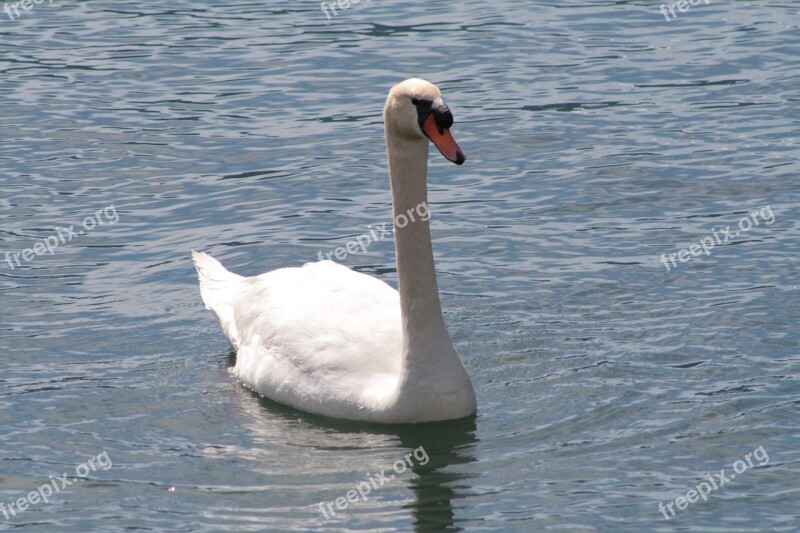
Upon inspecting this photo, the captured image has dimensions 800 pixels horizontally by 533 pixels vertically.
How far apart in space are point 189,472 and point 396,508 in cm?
157

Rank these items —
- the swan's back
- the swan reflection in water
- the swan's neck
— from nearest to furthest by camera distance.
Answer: the swan reflection in water, the swan's neck, the swan's back

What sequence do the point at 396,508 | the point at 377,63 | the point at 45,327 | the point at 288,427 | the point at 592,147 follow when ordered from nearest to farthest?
the point at 396,508
the point at 288,427
the point at 45,327
the point at 592,147
the point at 377,63

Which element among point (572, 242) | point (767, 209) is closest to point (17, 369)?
point (572, 242)

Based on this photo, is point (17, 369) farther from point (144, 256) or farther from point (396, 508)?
point (396, 508)

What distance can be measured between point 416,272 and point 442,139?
3.95 ft

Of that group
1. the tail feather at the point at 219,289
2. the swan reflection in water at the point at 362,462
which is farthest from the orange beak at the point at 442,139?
the tail feather at the point at 219,289

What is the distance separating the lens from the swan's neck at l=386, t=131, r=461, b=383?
1093cm

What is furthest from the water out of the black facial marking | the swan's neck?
the black facial marking

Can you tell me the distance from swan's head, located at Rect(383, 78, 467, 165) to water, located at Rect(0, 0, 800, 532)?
2.15 m

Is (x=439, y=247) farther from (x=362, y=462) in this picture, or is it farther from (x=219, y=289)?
(x=362, y=462)

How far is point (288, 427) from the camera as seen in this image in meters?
11.4

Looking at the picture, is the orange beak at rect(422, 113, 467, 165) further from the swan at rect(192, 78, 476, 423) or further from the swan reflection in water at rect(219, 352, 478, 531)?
the swan reflection in water at rect(219, 352, 478, 531)

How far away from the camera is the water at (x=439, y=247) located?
10.2 meters

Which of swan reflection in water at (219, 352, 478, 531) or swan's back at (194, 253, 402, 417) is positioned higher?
swan's back at (194, 253, 402, 417)
